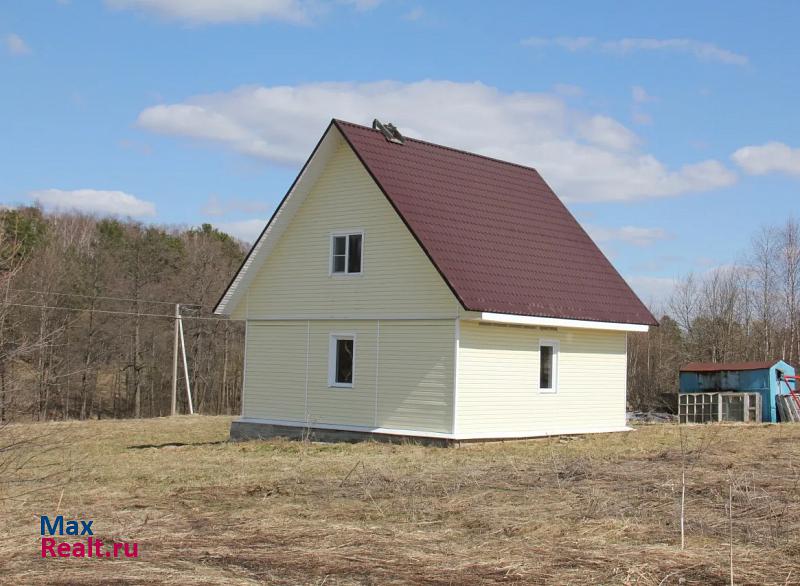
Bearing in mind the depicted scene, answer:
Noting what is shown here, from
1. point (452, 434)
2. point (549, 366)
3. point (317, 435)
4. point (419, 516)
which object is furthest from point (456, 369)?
point (419, 516)

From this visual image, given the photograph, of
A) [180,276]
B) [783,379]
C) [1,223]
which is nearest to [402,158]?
[1,223]

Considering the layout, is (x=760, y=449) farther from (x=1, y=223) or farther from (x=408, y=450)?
(x=1, y=223)

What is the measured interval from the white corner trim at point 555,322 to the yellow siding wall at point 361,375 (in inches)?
36.2

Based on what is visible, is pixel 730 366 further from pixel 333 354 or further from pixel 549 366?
pixel 333 354

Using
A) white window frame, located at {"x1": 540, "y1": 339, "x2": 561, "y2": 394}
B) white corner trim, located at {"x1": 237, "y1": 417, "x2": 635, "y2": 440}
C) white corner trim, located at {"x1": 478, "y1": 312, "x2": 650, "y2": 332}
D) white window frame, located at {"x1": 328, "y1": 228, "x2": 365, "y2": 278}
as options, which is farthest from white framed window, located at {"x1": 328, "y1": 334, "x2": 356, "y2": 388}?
white window frame, located at {"x1": 540, "y1": 339, "x2": 561, "y2": 394}

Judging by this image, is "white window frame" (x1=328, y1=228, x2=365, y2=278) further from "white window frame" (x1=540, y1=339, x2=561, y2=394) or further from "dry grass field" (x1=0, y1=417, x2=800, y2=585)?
"dry grass field" (x1=0, y1=417, x2=800, y2=585)

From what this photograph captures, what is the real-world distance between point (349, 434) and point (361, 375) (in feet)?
4.46

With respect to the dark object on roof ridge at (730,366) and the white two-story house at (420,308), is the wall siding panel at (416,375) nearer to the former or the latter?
the white two-story house at (420,308)

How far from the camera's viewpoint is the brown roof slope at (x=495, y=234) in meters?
20.8

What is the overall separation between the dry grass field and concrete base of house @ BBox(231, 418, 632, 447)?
0.90 m

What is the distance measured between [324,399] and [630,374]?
28653 millimetres

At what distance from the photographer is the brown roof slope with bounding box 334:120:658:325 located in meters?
20.8

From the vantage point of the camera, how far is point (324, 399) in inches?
888

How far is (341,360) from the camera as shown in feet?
74.3
